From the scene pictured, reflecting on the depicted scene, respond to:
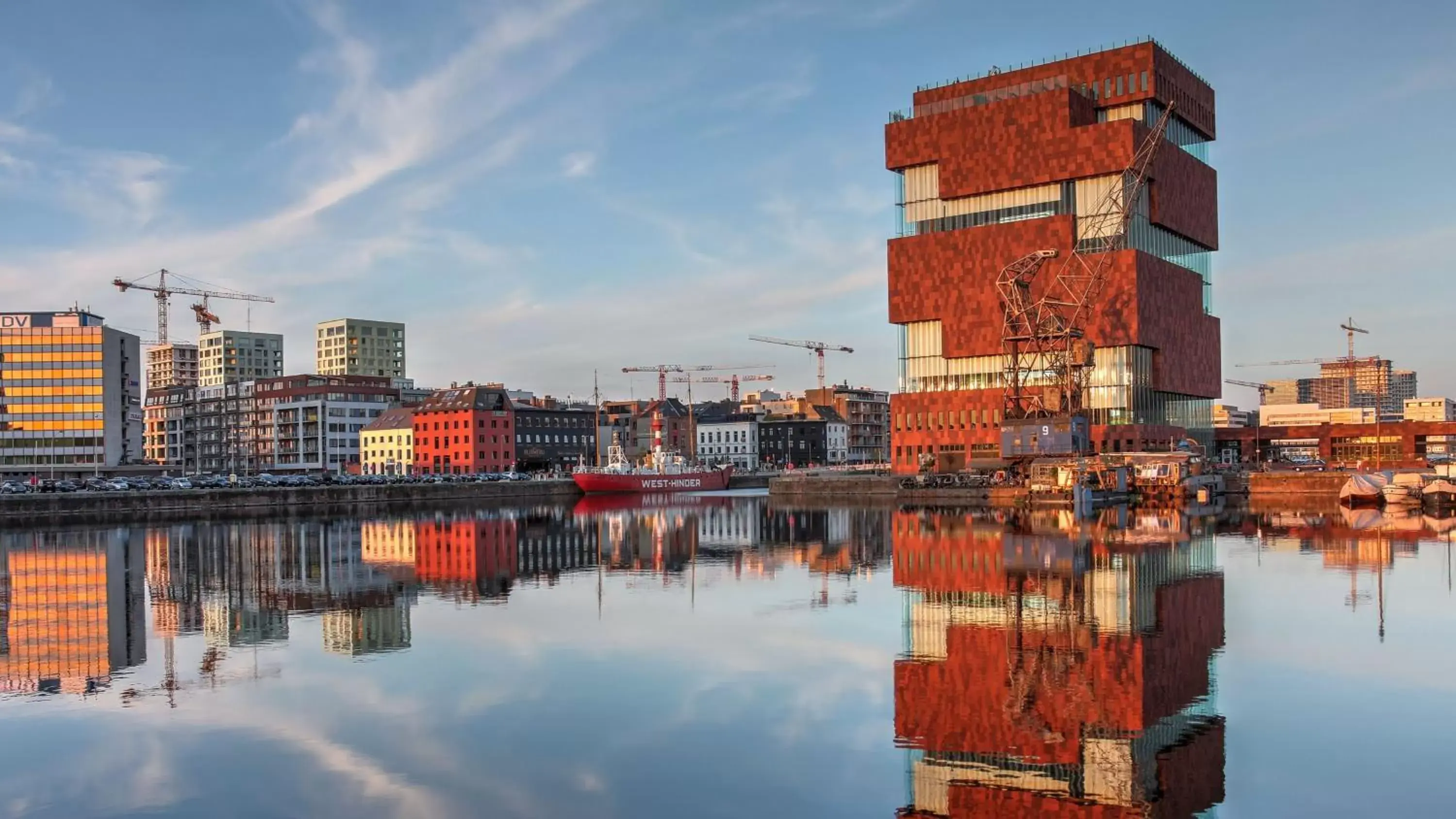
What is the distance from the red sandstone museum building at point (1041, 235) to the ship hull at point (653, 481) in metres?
29.9

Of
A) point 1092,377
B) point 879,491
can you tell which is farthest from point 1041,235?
point 879,491

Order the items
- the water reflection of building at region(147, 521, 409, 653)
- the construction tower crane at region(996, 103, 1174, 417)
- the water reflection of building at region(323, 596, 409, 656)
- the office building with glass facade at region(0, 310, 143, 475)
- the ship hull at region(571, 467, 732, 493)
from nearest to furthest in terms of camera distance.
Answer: the water reflection of building at region(323, 596, 409, 656)
the water reflection of building at region(147, 521, 409, 653)
the construction tower crane at region(996, 103, 1174, 417)
the ship hull at region(571, 467, 732, 493)
the office building with glass facade at region(0, 310, 143, 475)

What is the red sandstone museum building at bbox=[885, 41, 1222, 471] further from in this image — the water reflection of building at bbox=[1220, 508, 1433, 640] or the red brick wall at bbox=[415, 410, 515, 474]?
the red brick wall at bbox=[415, 410, 515, 474]

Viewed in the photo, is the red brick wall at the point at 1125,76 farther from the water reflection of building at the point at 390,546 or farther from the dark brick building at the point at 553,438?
the water reflection of building at the point at 390,546

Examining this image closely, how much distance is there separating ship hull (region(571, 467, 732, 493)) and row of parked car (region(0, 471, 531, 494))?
993cm

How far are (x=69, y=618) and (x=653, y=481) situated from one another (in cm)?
10562

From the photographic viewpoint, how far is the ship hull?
13238cm

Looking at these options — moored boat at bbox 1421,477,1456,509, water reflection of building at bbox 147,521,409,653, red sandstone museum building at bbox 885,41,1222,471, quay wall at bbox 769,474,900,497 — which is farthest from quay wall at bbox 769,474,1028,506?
Result: water reflection of building at bbox 147,521,409,653

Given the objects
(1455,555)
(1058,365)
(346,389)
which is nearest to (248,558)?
(1455,555)

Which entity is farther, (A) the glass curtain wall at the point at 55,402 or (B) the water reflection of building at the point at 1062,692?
(A) the glass curtain wall at the point at 55,402

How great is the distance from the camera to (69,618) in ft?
109

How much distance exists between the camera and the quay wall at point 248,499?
92938 millimetres

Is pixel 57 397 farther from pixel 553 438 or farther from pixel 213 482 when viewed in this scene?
pixel 553 438

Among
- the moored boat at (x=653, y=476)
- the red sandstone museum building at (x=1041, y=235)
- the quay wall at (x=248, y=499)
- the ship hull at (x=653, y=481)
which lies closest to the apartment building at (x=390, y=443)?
the moored boat at (x=653, y=476)
